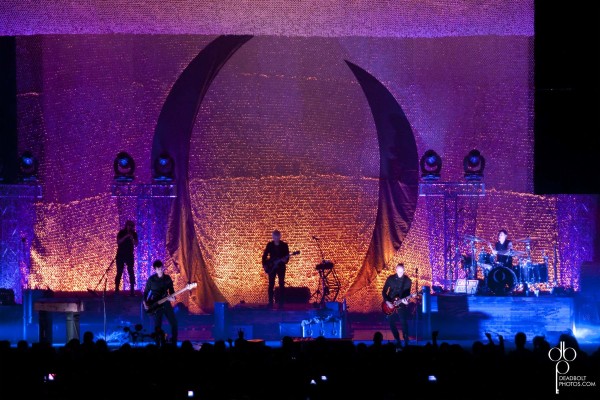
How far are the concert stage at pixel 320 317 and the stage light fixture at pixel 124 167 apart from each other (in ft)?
7.40

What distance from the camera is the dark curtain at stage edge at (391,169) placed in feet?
52.5

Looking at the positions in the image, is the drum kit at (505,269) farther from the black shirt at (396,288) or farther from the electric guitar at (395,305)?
the electric guitar at (395,305)

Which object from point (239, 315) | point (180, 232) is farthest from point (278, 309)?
point (180, 232)

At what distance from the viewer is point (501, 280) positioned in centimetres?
1416

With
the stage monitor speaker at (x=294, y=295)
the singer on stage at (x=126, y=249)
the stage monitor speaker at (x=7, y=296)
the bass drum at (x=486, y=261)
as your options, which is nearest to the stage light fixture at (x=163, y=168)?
the singer on stage at (x=126, y=249)

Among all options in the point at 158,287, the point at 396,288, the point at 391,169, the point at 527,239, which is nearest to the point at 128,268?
the point at 158,287

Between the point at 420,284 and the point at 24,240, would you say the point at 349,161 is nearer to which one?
the point at 420,284

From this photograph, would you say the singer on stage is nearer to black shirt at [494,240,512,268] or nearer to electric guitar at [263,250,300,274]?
electric guitar at [263,250,300,274]

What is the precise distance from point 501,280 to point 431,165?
2433 millimetres

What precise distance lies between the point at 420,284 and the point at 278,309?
331 cm

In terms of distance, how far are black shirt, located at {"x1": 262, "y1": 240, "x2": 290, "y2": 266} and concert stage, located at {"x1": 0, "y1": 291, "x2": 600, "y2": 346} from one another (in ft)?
4.86

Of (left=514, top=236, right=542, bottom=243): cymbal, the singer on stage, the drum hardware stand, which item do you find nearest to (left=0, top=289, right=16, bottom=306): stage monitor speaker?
the singer on stage

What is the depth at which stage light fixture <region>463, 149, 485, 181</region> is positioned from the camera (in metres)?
15.2

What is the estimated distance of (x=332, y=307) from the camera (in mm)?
13375
